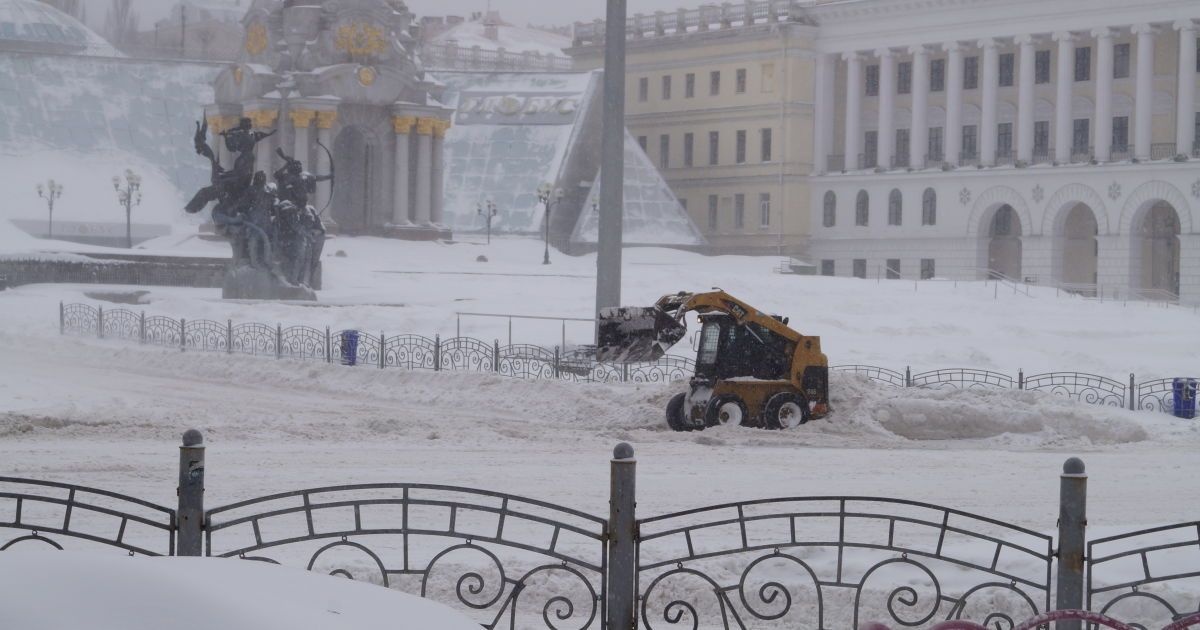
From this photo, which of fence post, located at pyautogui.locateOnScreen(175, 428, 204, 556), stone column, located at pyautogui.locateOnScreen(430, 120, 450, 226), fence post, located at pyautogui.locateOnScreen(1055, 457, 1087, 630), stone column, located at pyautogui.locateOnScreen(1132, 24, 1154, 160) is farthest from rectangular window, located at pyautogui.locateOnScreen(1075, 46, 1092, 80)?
fence post, located at pyautogui.locateOnScreen(175, 428, 204, 556)

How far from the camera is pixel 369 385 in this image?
2614 centimetres

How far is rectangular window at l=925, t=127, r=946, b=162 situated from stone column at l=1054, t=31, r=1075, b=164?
25.3 ft

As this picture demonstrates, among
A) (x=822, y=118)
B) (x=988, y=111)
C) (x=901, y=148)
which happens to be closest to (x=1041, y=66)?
(x=988, y=111)


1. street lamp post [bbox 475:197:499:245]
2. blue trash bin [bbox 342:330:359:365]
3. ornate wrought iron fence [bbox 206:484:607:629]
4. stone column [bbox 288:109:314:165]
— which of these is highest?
stone column [bbox 288:109:314:165]

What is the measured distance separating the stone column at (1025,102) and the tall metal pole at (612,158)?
186 ft

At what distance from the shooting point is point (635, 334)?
2025 cm

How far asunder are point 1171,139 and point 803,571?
6812cm

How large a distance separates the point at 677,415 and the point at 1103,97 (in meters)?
58.8

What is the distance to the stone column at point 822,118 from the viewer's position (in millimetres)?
85000

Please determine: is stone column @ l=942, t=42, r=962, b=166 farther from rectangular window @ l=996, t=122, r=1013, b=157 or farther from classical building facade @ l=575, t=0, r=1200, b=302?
rectangular window @ l=996, t=122, r=1013, b=157

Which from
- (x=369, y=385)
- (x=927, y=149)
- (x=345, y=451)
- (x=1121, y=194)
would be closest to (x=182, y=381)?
(x=369, y=385)

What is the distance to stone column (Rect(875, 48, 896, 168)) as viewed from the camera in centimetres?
8281

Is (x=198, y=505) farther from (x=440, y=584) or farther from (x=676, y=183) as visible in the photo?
(x=676, y=183)

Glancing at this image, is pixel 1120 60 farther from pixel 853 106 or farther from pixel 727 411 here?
pixel 727 411
